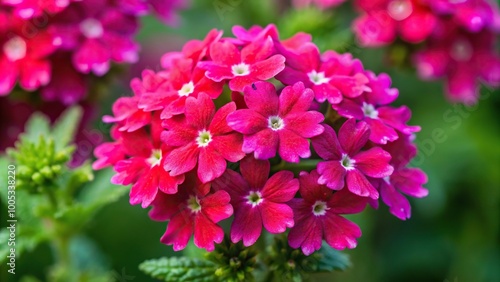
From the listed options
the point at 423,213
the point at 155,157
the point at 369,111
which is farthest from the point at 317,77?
the point at 423,213

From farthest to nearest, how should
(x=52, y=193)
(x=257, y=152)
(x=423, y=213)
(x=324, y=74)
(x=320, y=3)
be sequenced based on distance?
(x=423, y=213) < (x=320, y=3) < (x=52, y=193) < (x=324, y=74) < (x=257, y=152)

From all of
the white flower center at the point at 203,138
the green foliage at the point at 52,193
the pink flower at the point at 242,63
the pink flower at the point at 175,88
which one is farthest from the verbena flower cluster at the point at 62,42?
the white flower center at the point at 203,138

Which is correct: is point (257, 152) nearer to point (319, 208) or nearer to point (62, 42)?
point (319, 208)

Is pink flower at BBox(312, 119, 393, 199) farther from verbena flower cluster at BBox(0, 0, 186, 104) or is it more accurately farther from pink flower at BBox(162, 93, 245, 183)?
verbena flower cluster at BBox(0, 0, 186, 104)

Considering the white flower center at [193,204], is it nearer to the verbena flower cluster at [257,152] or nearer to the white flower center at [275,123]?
the verbena flower cluster at [257,152]

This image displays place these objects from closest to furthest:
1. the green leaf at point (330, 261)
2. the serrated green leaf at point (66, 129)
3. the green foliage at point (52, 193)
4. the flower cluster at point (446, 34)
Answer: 1. the green leaf at point (330, 261)
2. the green foliage at point (52, 193)
3. the serrated green leaf at point (66, 129)
4. the flower cluster at point (446, 34)
